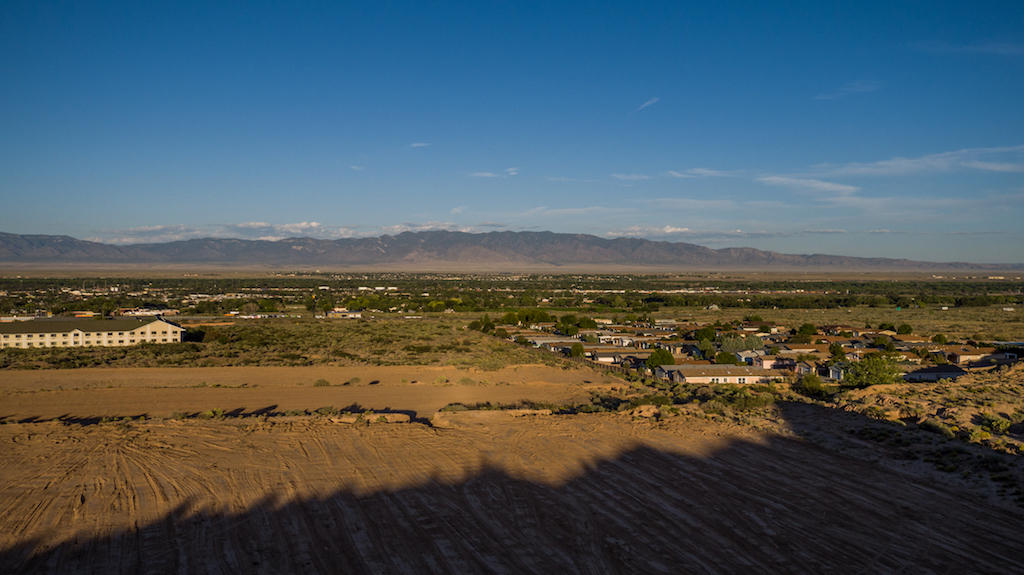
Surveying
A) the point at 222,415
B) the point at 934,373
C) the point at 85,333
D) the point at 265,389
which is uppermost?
the point at 934,373

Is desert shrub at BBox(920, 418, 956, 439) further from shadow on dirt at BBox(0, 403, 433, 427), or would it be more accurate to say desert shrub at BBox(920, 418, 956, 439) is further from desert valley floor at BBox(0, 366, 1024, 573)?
shadow on dirt at BBox(0, 403, 433, 427)

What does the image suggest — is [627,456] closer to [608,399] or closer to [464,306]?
[608,399]

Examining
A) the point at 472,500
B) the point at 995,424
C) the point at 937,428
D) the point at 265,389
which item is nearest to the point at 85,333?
the point at 265,389

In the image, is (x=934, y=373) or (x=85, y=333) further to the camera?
(x=85, y=333)

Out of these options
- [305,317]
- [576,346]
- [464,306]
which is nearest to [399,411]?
[576,346]

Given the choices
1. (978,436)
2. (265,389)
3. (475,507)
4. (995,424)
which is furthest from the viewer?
(265,389)

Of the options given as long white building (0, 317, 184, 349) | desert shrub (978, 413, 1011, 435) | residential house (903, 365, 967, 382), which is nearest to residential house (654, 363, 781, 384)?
residential house (903, 365, 967, 382)

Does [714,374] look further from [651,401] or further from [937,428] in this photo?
[937,428]
